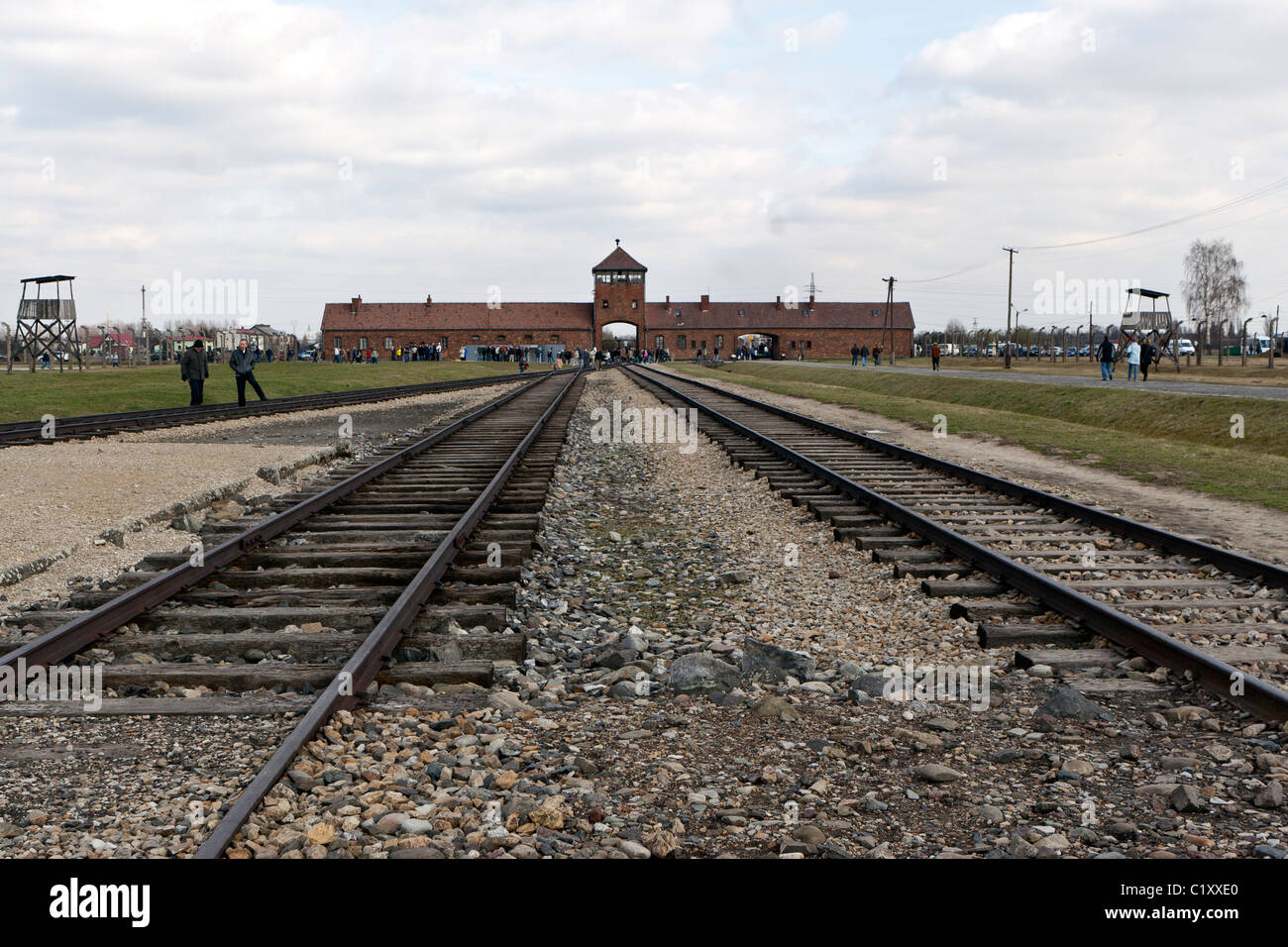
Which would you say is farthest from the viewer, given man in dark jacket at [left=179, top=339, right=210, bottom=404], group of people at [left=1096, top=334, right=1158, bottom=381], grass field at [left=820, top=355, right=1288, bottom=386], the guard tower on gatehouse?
the guard tower on gatehouse

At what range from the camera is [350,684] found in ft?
15.2

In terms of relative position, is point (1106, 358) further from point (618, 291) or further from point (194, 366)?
point (618, 291)

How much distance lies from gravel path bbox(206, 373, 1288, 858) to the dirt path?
486cm

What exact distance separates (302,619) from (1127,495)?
10544 millimetres

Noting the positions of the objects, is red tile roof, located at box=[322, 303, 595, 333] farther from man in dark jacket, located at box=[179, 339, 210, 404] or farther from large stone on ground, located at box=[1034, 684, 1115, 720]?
large stone on ground, located at box=[1034, 684, 1115, 720]

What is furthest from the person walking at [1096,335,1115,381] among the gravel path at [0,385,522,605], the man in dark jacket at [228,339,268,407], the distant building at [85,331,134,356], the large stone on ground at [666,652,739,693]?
the distant building at [85,331,134,356]

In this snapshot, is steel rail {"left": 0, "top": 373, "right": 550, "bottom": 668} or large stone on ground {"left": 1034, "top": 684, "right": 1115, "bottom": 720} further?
steel rail {"left": 0, "top": 373, "right": 550, "bottom": 668}

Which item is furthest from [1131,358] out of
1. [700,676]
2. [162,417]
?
[700,676]

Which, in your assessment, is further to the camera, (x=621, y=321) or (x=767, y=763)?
(x=621, y=321)

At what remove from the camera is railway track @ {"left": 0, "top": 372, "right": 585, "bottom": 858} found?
466 centimetres

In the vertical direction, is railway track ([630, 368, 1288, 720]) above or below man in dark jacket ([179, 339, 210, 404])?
below

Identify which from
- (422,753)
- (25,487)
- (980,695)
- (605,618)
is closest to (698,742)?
(422,753)

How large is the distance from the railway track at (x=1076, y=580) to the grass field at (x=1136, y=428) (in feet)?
12.4
